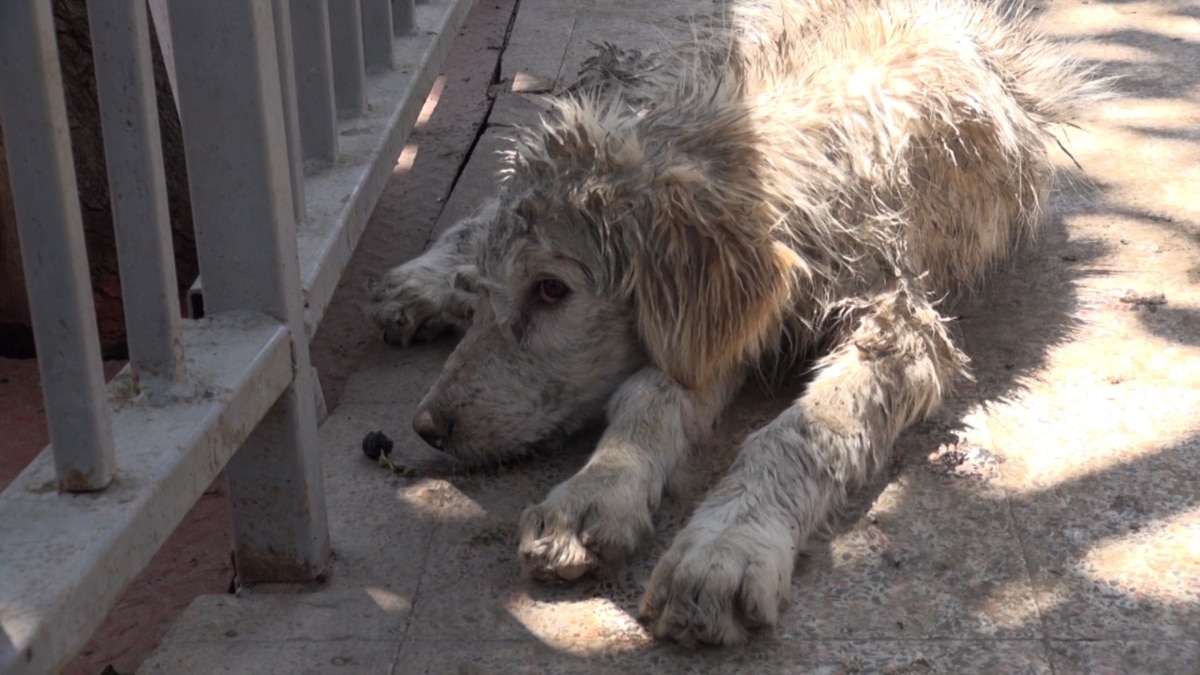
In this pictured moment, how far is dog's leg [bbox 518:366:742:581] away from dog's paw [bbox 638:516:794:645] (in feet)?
0.62

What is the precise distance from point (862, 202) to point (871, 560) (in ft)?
3.46

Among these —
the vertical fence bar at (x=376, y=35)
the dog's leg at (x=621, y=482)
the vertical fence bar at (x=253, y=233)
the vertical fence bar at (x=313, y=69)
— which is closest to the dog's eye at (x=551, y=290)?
the dog's leg at (x=621, y=482)

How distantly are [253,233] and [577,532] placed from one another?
3.16 ft

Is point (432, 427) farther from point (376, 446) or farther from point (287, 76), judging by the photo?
point (287, 76)

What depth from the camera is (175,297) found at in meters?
2.48

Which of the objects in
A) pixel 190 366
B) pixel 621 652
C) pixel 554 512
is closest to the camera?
pixel 190 366

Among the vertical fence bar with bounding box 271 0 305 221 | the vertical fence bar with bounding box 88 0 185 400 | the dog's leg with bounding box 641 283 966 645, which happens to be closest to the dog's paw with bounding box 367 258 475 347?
the vertical fence bar with bounding box 271 0 305 221

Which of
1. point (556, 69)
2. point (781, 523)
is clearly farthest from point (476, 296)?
point (556, 69)

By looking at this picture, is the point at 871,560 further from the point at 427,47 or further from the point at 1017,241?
the point at 427,47

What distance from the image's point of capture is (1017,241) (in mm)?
4348

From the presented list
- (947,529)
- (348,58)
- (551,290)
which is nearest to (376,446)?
(551,290)

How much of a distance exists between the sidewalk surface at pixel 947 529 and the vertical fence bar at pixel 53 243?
843 mm

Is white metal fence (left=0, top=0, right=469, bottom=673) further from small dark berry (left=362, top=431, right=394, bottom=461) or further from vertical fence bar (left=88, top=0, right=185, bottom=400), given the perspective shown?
small dark berry (left=362, top=431, right=394, bottom=461)

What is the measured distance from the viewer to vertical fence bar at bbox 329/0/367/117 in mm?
3836
